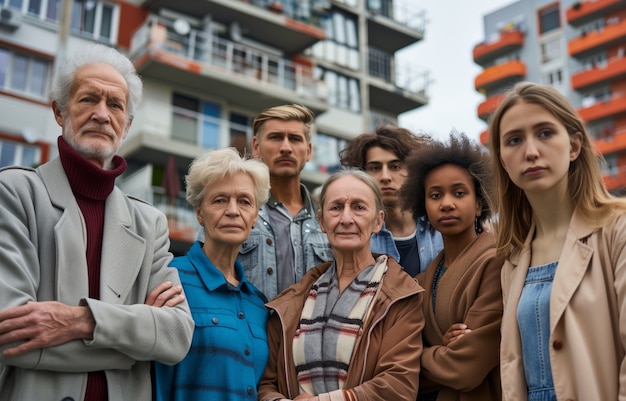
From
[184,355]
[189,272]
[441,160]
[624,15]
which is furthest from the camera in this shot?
[624,15]

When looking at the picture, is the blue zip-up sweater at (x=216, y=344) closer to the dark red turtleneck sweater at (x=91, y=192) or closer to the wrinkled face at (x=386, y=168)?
the dark red turtleneck sweater at (x=91, y=192)

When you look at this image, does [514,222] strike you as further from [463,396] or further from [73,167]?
[73,167]

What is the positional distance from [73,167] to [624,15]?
33905 mm

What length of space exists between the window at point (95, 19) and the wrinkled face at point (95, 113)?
55.1ft

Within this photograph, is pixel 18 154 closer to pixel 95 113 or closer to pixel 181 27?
pixel 181 27

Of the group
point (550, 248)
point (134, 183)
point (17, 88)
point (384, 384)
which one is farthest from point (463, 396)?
point (17, 88)

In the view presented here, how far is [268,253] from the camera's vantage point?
427 cm

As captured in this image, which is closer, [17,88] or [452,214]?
[452,214]

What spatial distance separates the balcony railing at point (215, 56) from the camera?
18.5 meters

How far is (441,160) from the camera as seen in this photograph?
390 centimetres

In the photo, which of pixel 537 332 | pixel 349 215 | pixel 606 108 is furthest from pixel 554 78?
pixel 537 332

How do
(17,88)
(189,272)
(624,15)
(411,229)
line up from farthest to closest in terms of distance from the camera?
(624,15) → (17,88) → (411,229) → (189,272)

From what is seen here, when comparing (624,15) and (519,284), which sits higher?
(624,15)

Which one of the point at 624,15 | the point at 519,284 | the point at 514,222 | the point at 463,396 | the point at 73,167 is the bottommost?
the point at 463,396
